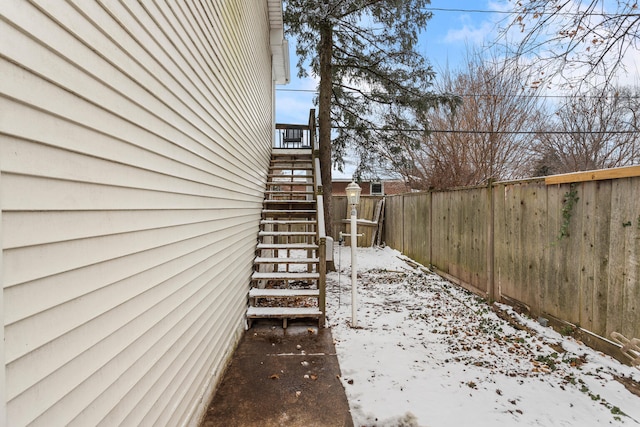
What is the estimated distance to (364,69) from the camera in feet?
23.9

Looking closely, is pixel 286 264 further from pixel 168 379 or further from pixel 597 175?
pixel 597 175

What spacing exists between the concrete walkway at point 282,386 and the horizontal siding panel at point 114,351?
861 millimetres

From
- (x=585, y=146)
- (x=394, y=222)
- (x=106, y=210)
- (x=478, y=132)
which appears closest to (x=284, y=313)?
(x=106, y=210)

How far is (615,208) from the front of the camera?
290 centimetres

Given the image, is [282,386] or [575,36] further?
[575,36]

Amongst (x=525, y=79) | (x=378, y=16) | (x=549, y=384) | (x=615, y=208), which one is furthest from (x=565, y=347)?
(x=378, y=16)

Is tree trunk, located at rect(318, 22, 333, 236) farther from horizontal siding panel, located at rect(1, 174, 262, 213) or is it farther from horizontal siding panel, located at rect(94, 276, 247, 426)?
horizontal siding panel, located at rect(1, 174, 262, 213)

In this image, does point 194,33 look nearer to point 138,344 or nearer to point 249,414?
point 138,344

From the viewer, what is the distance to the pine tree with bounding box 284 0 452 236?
6.90 meters

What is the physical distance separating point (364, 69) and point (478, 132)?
370cm

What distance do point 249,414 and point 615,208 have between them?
3515 mm

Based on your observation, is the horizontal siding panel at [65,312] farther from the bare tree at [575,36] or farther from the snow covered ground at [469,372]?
the bare tree at [575,36]

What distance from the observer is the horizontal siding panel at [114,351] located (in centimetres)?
93

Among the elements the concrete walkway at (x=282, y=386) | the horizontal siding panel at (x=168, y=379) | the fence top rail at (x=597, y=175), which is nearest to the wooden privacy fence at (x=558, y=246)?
the fence top rail at (x=597, y=175)
